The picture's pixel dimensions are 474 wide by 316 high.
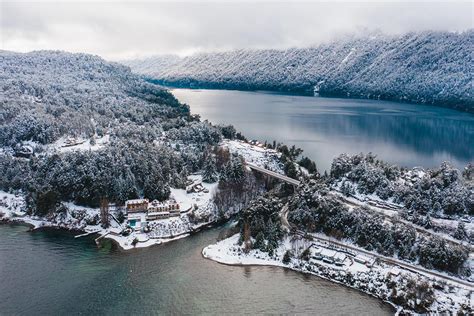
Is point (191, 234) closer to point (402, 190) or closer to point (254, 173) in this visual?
point (254, 173)

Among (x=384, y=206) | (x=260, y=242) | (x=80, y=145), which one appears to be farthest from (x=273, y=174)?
(x=80, y=145)

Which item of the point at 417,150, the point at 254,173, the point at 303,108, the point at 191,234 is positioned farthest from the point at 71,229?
the point at 303,108

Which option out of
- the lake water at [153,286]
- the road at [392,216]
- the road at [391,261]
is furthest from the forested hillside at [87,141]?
the road at [392,216]

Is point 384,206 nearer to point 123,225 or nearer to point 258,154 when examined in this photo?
point 258,154

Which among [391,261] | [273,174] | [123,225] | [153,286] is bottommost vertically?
[153,286]

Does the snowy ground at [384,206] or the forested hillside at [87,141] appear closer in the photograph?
the snowy ground at [384,206]

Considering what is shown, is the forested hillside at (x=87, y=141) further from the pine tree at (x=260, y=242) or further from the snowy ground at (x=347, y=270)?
the pine tree at (x=260, y=242)

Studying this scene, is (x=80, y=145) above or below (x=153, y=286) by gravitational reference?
above
